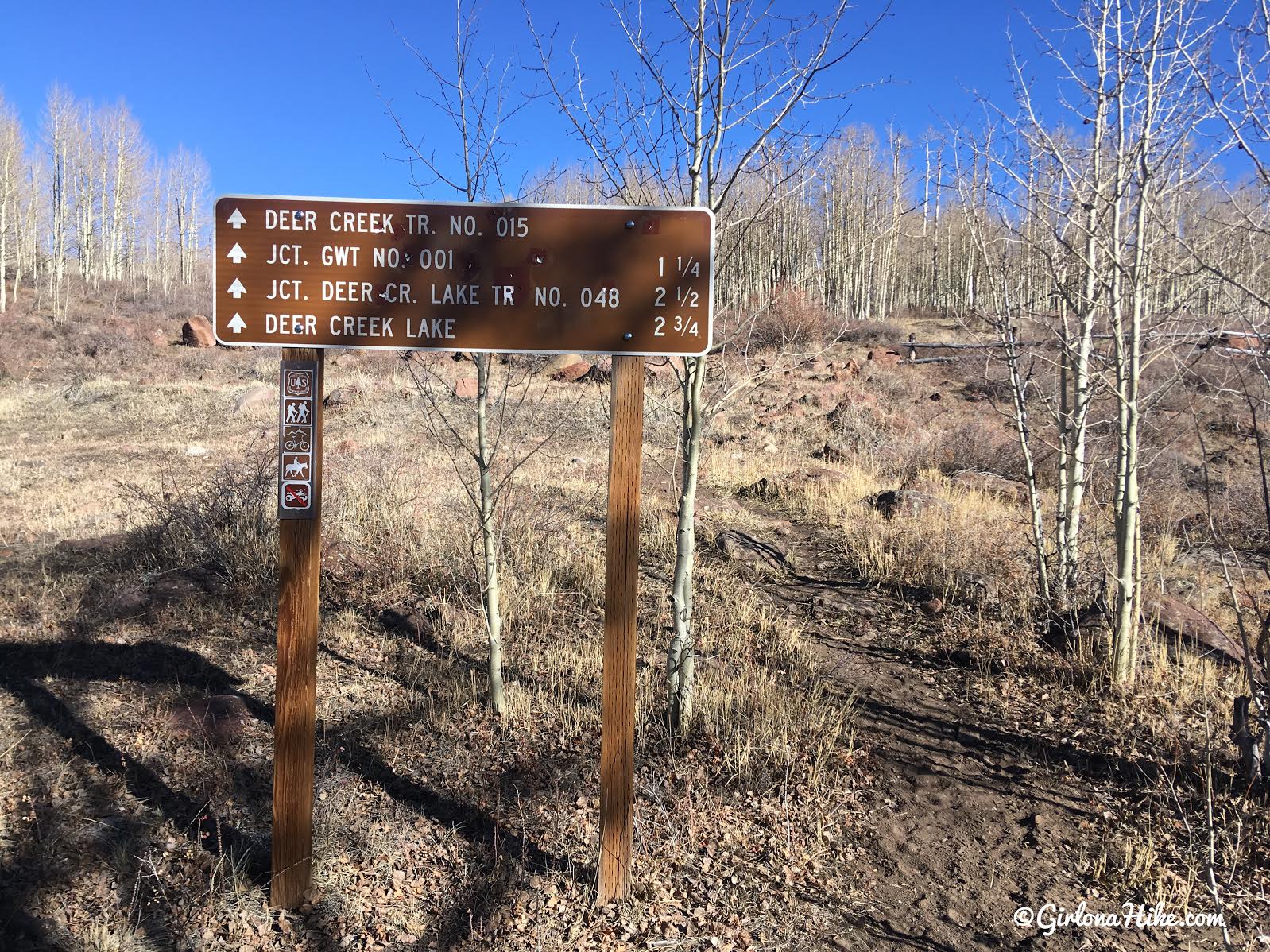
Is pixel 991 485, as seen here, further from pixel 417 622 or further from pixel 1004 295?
pixel 417 622

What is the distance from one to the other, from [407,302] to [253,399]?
17176 mm

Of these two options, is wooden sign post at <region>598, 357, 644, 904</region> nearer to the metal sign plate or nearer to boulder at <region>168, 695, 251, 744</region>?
the metal sign plate

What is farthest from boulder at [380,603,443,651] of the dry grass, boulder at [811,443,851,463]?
boulder at [811,443,851,463]

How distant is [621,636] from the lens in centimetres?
279

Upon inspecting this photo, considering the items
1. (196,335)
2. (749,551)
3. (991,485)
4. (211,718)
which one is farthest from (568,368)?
(211,718)

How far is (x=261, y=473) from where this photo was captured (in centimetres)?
670

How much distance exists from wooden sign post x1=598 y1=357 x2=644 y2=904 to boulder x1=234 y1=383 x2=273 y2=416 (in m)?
16.6

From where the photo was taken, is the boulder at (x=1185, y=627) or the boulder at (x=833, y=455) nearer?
the boulder at (x=1185, y=627)

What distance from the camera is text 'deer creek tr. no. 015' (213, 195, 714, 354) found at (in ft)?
8.36

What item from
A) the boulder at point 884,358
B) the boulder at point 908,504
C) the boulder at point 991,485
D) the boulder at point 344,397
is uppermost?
the boulder at point 884,358

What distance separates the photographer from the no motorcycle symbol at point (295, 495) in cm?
260

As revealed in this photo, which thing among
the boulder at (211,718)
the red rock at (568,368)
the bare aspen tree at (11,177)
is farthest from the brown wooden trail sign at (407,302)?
the bare aspen tree at (11,177)

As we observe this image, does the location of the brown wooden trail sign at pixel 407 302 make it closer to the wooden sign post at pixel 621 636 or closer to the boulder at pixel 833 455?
the wooden sign post at pixel 621 636

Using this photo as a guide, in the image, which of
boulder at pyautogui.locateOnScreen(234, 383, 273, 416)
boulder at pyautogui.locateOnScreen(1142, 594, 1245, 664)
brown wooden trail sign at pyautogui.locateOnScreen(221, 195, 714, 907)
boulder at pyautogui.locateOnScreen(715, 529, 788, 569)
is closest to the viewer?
brown wooden trail sign at pyautogui.locateOnScreen(221, 195, 714, 907)
